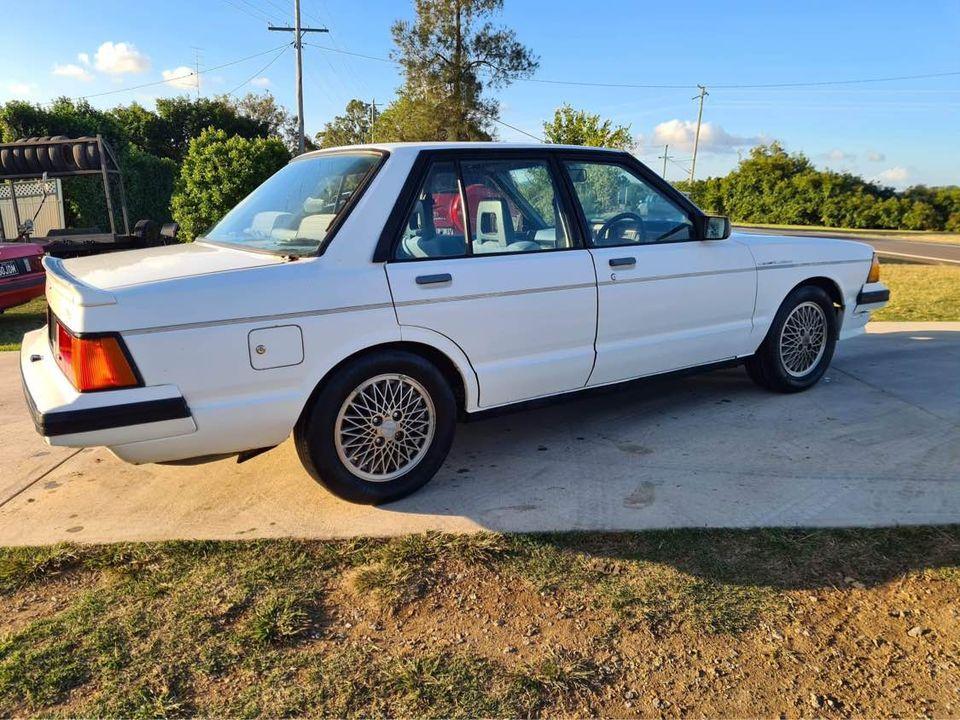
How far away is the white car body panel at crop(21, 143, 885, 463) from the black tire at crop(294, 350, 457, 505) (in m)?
0.08

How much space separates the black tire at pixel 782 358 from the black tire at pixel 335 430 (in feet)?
8.41

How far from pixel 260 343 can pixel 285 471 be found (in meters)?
1.18

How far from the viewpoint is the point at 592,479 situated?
3.78 m

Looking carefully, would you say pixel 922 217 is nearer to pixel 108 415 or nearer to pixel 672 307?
pixel 672 307

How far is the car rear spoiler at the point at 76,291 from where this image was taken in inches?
107

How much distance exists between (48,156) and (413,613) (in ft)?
40.8

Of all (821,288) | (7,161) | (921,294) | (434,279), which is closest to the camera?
(434,279)

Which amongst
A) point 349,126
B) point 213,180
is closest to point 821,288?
point 213,180

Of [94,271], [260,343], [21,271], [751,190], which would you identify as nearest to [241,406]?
[260,343]

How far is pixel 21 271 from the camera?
27.9 ft

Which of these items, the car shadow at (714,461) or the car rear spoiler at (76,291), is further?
the car shadow at (714,461)

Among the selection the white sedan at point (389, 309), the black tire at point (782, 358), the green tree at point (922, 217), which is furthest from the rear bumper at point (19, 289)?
the green tree at point (922, 217)

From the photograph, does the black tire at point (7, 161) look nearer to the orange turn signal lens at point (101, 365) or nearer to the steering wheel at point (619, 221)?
the orange turn signal lens at point (101, 365)

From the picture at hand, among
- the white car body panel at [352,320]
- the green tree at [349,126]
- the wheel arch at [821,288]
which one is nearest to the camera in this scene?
the white car body panel at [352,320]
